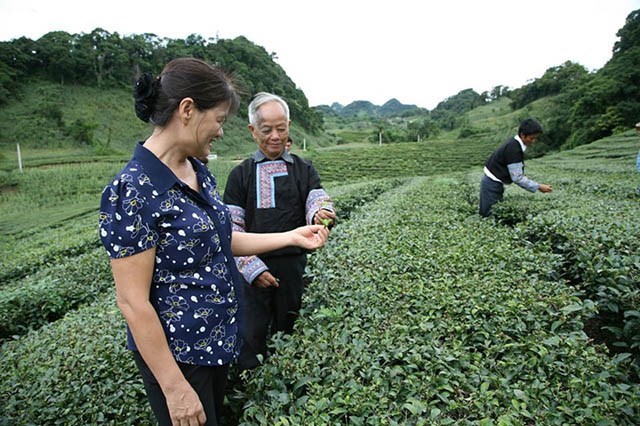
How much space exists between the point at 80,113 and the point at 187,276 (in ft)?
149

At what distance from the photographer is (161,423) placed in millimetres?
1373

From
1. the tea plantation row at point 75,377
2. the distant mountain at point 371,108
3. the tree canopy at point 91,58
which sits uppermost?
the distant mountain at point 371,108

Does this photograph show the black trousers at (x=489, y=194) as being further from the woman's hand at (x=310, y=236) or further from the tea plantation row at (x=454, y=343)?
the woman's hand at (x=310, y=236)

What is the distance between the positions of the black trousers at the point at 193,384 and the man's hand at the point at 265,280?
688 mm

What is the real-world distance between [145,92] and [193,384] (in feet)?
3.40

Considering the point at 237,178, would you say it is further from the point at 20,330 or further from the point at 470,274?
the point at 20,330

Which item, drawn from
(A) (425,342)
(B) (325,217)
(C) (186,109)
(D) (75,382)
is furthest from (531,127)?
(D) (75,382)

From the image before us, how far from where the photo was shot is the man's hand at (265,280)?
85.5 inches

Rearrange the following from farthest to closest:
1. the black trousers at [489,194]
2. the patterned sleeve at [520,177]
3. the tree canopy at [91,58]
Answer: the tree canopy at [91,58], the black trousers at [489,194], the patterned sleeve at [520,177]

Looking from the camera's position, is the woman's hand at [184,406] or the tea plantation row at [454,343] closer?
the woman's hand at [184,406]

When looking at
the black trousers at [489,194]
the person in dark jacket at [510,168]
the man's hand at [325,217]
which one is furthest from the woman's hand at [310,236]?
the black trousers at [489,194]

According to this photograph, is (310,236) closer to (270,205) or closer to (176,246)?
(270,205)

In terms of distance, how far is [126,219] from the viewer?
1.12 m

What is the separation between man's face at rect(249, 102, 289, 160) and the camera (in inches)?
86.7
